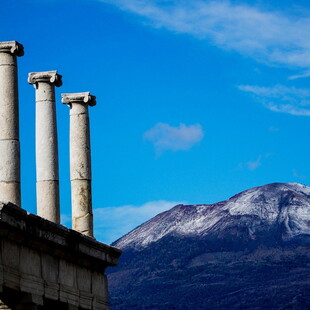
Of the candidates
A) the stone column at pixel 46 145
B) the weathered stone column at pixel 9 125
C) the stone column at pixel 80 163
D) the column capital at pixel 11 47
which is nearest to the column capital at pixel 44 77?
the stone column at pixel 46 145

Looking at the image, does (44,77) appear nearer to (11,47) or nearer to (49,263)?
(11,47)

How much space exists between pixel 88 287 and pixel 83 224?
2.56 m

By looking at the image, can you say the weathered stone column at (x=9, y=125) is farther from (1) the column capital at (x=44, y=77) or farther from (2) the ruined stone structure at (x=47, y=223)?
(1) the column capital at (x=44, y=77)

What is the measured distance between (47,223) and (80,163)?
7.23 meters

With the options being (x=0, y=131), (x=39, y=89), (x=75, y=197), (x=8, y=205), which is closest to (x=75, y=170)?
(x=75, y=197)

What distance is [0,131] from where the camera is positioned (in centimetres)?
3538

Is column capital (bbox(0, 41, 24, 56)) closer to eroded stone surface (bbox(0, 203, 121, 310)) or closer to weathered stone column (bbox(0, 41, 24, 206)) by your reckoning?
weathered stone column (bbox(0, 41, 24, 206))

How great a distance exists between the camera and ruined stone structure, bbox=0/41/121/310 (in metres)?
33.0

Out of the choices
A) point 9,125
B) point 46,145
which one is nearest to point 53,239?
point 9,125

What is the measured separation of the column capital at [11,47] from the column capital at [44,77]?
105 inches

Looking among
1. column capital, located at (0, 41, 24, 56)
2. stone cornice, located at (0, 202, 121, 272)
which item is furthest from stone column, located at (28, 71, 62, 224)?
column capital, located at (0, 41, 24, 56)

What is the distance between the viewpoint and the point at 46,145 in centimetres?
3847

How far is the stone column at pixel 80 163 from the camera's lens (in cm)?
4109

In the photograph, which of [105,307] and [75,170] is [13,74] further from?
[105,307]
